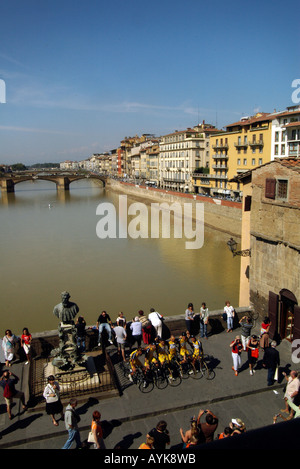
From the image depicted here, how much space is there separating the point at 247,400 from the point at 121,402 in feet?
7.92

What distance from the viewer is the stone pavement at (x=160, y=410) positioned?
607cm

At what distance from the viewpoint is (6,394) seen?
21.0ft

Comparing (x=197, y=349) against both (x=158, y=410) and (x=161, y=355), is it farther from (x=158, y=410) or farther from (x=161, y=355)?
(x=158, y=410)

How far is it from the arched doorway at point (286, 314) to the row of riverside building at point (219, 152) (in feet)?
86.9

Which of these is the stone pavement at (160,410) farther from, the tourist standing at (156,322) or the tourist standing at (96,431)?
the tourist standing at (156,322)

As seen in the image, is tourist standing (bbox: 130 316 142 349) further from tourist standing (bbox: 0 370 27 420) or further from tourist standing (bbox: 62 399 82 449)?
tourist standing (bbox: 62 399 82 449)

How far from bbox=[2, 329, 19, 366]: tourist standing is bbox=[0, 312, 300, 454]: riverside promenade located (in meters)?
0.52

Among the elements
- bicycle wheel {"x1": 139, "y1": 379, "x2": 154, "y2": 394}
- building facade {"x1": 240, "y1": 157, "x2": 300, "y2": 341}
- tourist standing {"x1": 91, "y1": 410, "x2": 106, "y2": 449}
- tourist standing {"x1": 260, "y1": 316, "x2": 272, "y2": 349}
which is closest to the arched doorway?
building facade {"x1": 240, "y1": 157, "x2": 300, "y2": 341}

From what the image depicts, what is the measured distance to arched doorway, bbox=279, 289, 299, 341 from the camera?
360 inches

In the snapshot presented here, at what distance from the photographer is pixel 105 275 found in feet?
70.0

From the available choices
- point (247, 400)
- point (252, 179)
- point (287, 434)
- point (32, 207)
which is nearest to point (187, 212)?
point (32, 207)

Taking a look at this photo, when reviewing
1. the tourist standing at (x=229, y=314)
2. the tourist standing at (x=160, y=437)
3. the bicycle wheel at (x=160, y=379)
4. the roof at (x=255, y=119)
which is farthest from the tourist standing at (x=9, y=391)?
the roof at (x=255, y=119)

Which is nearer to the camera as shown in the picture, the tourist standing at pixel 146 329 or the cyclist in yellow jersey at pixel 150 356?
the cyclist in yellow jersey at pixel 150 356

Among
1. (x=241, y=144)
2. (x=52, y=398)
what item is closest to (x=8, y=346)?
(x=52, y=398)
